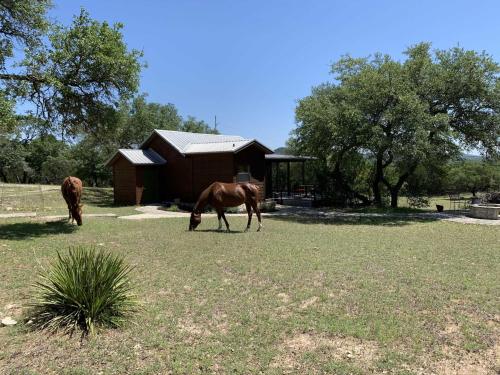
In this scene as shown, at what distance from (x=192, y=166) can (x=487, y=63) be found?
16.7 metres

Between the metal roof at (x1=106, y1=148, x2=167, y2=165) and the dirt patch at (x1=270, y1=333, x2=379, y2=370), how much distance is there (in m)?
21.1

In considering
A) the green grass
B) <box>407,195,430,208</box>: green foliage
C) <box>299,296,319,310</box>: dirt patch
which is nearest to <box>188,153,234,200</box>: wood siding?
the green grass

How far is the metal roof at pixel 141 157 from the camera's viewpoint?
24719 mm

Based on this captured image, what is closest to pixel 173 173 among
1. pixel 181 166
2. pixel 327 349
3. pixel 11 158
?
pixel 181 166

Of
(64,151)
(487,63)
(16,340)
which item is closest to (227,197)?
(16,340)

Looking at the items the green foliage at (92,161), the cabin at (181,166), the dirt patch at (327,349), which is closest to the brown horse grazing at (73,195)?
the cabin at (181,166)

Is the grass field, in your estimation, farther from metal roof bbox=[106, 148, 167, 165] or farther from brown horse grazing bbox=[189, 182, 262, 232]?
metal roof bbox=[106, 148, 167, 165]

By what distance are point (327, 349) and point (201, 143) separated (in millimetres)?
21926

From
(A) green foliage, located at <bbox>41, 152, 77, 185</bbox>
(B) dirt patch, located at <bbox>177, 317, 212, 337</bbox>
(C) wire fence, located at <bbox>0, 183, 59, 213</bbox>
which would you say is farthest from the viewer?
(A) green foliage, located at <bbox>41, 152, 77, 185</bbox>

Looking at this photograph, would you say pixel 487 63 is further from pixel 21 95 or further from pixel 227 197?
pixel 21 95

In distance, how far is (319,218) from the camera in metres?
19.6

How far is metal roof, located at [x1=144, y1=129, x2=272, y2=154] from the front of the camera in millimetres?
22803

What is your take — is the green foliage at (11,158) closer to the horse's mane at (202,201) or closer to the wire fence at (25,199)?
the wire fence at (25,199)

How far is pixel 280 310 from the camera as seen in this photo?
5.94 meters
